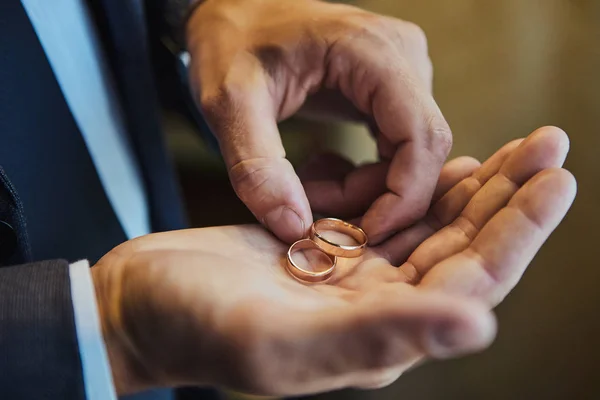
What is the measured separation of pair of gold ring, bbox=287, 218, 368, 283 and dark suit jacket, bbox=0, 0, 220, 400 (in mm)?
223

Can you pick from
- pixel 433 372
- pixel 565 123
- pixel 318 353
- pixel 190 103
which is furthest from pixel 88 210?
pixel 565 123

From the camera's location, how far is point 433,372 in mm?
1049

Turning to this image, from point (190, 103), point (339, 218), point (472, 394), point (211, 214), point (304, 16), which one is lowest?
point (472, 394)

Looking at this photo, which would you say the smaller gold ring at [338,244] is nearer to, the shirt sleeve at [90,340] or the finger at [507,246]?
the finger at [507,246]

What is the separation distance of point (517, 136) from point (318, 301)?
0.86 metres

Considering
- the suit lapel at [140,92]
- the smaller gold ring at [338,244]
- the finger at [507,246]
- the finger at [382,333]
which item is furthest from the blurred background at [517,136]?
the finger at [382,333]

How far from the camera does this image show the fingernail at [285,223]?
58cm

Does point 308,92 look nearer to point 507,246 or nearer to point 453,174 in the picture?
point 453,174

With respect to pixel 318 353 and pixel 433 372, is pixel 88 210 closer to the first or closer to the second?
pixel 318 353

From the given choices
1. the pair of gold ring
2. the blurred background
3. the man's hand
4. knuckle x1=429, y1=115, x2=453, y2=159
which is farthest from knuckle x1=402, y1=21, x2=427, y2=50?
the blurred background

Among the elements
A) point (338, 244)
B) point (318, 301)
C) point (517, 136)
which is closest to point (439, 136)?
A: point (338, 244)

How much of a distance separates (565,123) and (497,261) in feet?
2.61

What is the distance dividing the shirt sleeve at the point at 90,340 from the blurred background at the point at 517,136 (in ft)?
2.13

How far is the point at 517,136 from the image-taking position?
1.15 metres
